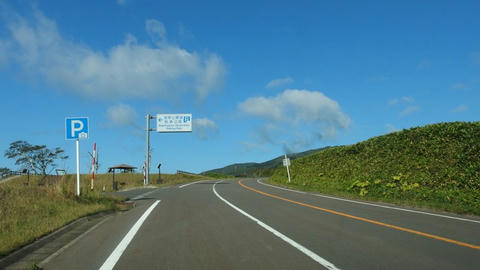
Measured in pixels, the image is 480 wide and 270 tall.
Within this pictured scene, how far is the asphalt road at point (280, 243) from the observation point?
5.86 metres

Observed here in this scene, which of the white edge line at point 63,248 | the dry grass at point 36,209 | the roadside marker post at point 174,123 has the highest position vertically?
the roadside marker post at point 174,123

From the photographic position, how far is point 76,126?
15.2m

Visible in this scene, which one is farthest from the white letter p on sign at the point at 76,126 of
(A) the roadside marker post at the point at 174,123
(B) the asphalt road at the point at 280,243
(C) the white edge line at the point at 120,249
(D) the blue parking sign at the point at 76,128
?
(A) the roadside marker post at the point at 174,123

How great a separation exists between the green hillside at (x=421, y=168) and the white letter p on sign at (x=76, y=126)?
1310 centimetres

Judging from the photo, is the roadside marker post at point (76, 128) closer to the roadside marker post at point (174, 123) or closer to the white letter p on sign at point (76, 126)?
the white letter p on sign at point (76, 126)

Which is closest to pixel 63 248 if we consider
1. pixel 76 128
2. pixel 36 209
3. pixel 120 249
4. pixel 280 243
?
pixel 120 249

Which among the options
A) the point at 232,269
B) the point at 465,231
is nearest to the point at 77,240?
the point at 232,269

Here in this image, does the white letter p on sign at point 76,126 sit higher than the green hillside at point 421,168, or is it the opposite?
the white letter p on sign at point 76,126

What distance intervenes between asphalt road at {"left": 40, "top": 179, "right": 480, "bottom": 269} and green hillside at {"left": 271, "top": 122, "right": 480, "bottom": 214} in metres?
4.71

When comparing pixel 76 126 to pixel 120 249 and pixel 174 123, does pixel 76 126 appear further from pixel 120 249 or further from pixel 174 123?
pixel 174 123

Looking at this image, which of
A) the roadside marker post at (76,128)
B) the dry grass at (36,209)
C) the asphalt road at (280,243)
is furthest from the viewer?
the roadside marker post at (76,128)

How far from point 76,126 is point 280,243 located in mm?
10910

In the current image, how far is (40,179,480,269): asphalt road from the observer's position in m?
5.86

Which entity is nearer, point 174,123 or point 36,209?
point 36,209
